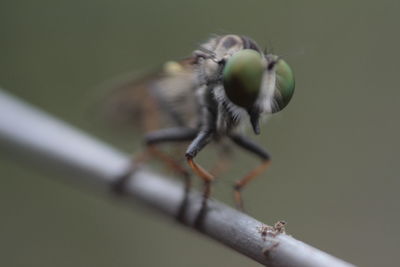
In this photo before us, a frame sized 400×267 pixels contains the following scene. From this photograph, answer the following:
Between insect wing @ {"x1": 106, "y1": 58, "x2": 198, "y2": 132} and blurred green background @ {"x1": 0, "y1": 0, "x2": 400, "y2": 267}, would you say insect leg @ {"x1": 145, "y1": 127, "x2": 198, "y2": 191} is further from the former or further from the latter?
blurred green background @ {"x1": 0, "y1": 0, "x2": 400, "y2": 267}

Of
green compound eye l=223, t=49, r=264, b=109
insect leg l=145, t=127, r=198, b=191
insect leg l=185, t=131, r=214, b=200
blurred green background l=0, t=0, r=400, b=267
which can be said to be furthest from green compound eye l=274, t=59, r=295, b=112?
blurred green background l=0, t=0, r=400, b=267

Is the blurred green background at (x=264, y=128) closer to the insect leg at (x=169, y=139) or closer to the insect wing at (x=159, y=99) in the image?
the insect wing at (x=159, y=99)

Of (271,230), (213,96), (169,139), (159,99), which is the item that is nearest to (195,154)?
(213,96)

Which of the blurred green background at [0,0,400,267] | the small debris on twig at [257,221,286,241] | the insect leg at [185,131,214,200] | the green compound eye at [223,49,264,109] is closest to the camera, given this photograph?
the small debris on twig at [257,221,286,241]

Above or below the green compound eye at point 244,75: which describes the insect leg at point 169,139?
above

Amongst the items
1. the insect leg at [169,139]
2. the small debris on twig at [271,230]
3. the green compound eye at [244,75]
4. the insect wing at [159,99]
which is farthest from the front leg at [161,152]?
the small debris on twig at [271,230]

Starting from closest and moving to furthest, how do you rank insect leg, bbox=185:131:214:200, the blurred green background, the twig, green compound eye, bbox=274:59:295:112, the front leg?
green compound eye, bbox=274:59:295:112 → insect leg, bbox=185:131:214:200 → the twig → the front leg → the blurred green background
